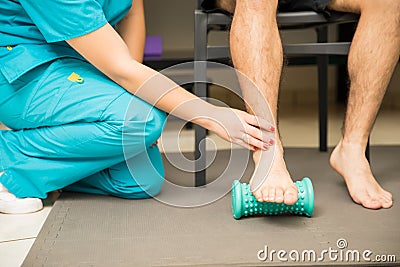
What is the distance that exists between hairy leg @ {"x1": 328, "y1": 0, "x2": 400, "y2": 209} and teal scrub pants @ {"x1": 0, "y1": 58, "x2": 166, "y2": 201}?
502 mm

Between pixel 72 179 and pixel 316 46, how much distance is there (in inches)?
29.8

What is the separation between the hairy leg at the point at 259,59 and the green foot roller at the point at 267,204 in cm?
3

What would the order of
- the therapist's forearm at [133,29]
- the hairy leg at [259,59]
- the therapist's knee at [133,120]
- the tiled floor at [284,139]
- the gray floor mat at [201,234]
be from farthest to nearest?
the therapist's forearm at [133,29], the therapist's knee at [133,120], the hairy leg at [259,59], the tiled floor at [284,139], the gray floor mat at [201,234]

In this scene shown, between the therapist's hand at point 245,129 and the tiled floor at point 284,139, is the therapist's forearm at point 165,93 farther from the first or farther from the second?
the tiled floor at point 284,139

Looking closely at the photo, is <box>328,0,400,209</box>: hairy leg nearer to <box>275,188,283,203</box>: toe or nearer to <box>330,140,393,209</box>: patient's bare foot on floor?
<box>330,140,393,209</box>: patient's bare foot on floor

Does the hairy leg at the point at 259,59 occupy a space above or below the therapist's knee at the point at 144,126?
above

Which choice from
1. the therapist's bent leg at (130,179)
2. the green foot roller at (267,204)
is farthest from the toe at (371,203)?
the therapist's bent leg at (130,179)

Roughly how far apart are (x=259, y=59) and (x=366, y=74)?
0.32 meters

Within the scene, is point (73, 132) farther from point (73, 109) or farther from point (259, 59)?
point (259, 59)

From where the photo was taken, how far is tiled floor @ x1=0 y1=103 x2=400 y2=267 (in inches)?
56.1

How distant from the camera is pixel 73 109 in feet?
5.48

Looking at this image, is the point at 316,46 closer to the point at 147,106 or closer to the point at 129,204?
the point at 147,106

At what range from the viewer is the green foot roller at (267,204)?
1.49 m

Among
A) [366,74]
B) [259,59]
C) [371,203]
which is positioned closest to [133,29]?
[259,59]
